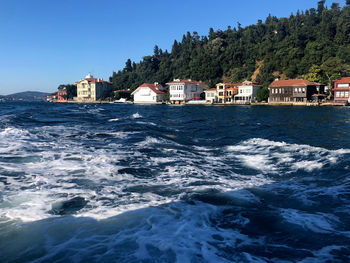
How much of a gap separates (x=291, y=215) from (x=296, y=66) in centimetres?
6785

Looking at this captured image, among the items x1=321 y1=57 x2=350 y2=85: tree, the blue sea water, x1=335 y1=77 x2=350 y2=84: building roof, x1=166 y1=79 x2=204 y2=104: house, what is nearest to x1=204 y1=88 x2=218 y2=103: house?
x1=166 y1=79 x2=204 y2=104: house

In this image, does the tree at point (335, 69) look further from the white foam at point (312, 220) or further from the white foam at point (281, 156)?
the white foam at point (312, 220)

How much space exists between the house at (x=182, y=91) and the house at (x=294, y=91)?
23886mm

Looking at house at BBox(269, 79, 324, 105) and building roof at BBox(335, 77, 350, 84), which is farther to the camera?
house at BBox(269, 79, 324, 105)

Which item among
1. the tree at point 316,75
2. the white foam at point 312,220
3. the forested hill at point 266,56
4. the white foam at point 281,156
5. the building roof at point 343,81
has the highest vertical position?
the forested hill at point 266,56

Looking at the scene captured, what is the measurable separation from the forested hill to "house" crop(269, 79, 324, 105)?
3804 millimetres

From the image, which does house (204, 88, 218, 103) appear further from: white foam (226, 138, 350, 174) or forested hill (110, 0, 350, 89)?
white foam (226, 138, 350, 174)

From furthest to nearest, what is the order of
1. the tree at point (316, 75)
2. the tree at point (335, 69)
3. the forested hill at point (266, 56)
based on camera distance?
the forested hill at point (266, 56), the tree at point (316, 75), the tree at point (335, 69)

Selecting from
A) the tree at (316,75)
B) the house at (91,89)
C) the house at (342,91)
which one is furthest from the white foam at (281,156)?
the house at (91,89)

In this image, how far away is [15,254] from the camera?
303 centimetres

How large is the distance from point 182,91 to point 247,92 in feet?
60.2

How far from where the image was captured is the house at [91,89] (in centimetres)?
9544

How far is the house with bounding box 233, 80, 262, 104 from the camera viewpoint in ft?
199

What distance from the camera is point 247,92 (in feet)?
201
